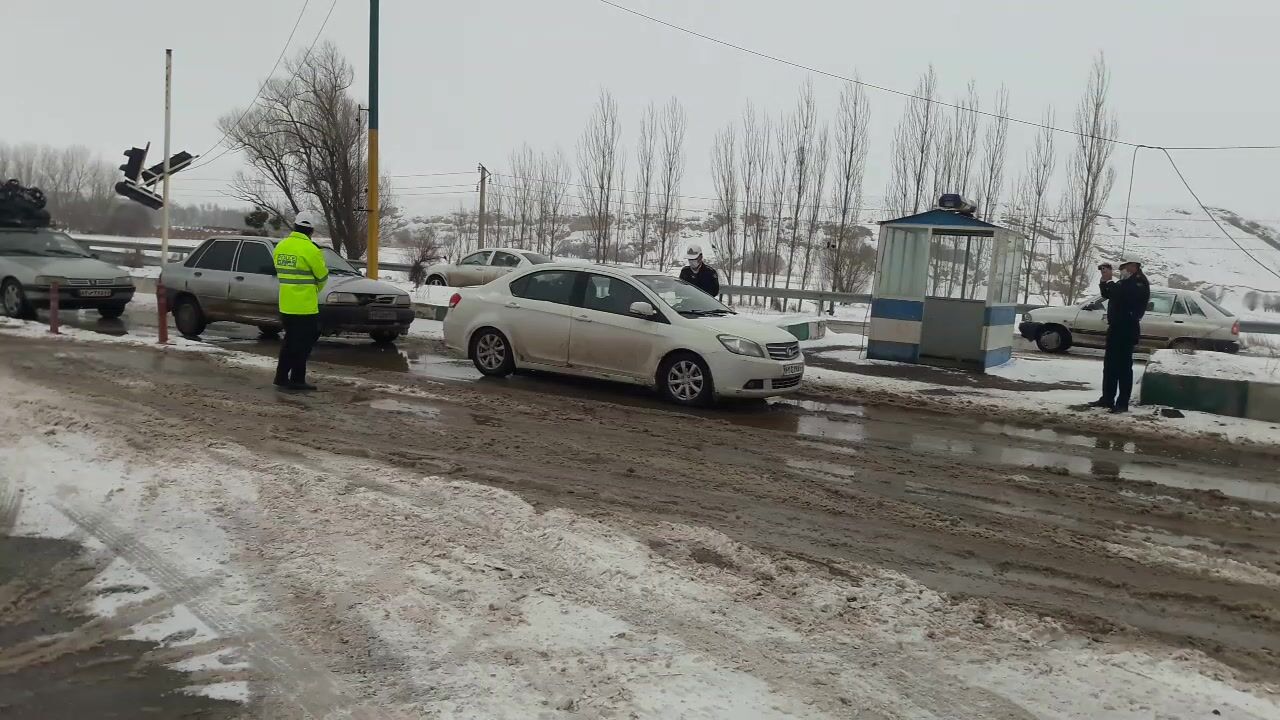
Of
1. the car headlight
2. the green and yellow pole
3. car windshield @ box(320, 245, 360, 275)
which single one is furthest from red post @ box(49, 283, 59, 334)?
the car headlight

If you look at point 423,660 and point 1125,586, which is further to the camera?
point 1125,586

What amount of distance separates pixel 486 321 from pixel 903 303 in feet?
23.9

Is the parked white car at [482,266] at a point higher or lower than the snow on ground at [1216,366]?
higher

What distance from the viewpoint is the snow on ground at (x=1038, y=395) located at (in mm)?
9883

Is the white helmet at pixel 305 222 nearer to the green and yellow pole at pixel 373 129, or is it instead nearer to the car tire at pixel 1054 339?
the green and yellow pole at pixel 373 129

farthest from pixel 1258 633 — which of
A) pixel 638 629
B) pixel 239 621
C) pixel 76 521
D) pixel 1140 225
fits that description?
pixel 1140 225

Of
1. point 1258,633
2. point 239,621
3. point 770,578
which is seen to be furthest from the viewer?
point 770,578

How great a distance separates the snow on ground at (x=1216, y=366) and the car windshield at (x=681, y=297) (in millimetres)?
5720

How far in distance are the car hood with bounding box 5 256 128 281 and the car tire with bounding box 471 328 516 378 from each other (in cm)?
885

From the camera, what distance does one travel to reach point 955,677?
3.79m

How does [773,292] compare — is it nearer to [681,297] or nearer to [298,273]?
[681,297]

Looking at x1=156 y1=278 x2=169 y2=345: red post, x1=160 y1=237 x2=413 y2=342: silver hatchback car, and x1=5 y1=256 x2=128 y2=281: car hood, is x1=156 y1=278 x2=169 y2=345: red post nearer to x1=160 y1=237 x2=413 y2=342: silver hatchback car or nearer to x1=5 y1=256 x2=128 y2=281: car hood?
x1=160 y1=237 x2=413 y2=342: silver hatchback car

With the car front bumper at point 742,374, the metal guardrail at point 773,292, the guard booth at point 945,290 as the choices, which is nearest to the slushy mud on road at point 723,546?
the car front bumper at point 742,374

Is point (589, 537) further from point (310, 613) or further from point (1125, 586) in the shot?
point (1125, 586)
